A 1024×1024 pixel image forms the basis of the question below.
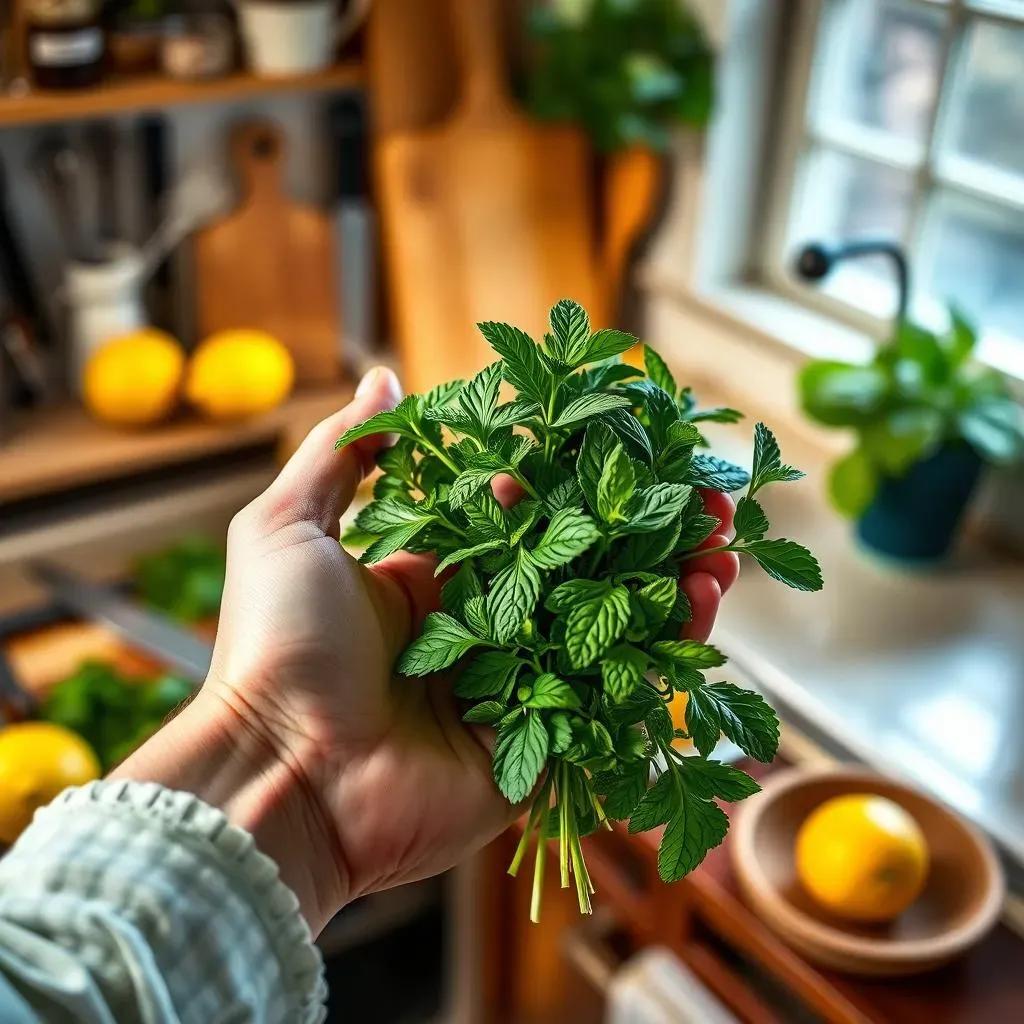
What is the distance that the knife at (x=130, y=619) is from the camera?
4.09ft

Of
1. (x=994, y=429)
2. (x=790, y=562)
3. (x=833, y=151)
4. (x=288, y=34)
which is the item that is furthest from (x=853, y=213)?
(x=790, y=562)

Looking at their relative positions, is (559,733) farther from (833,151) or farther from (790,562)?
(833,151)

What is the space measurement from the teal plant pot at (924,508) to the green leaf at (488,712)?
767 mm

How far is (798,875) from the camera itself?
102 centimetres

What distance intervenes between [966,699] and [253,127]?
42.2 inches

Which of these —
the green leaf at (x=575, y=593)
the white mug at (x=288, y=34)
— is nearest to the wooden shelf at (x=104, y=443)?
the white mug at (x=288, y=34)

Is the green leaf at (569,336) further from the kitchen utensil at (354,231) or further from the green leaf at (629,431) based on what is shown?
the kitchen utensil at (354,231)

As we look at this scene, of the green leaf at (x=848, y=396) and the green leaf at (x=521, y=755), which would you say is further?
the green leaf at (x=848, y=396)

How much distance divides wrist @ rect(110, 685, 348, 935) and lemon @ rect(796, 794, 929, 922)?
1.42 feet

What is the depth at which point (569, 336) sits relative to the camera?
62 cm

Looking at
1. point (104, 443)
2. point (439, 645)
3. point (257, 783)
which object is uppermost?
point (439, 645)

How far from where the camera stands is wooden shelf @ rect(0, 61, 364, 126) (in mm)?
1302

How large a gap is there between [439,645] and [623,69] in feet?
3.47

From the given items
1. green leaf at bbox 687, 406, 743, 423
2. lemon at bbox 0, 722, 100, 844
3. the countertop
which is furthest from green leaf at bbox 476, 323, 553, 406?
A: lemon at bbox 0, 722, 100, 844
